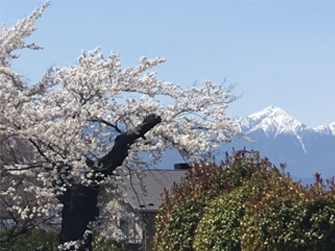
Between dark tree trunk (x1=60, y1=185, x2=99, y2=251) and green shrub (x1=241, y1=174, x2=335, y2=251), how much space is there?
650cm

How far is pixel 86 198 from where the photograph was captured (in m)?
15.9

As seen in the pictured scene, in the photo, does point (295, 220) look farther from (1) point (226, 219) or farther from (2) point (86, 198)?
(2) point (86, 198)

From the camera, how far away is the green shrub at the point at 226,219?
11438 millimetres

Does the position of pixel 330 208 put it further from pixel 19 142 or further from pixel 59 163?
pixel 19 142

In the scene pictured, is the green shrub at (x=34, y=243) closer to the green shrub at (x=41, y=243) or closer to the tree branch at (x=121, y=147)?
the green shrub at (x=41, y=243)

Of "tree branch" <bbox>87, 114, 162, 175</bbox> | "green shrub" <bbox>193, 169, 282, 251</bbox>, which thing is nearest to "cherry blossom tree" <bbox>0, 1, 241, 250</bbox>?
"tree branch" <bbox>87, 114, 162, 175</bbox>

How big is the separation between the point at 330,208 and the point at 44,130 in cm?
776

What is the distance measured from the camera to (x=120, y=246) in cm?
1908

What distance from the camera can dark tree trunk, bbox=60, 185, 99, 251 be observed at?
15914 millimetres

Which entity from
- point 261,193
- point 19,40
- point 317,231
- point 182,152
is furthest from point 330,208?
point 19,40

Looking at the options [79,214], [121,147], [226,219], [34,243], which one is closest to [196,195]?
[226,219]

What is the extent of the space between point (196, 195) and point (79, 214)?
429 cm

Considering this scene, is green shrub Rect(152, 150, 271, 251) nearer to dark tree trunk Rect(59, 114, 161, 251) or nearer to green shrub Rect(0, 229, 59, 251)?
dark tree trunk Rect(59, 114, 161, 251)

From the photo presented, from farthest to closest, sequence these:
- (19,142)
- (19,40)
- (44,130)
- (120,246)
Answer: (120,246) → (19,142) → (19,40) → (44,130)
